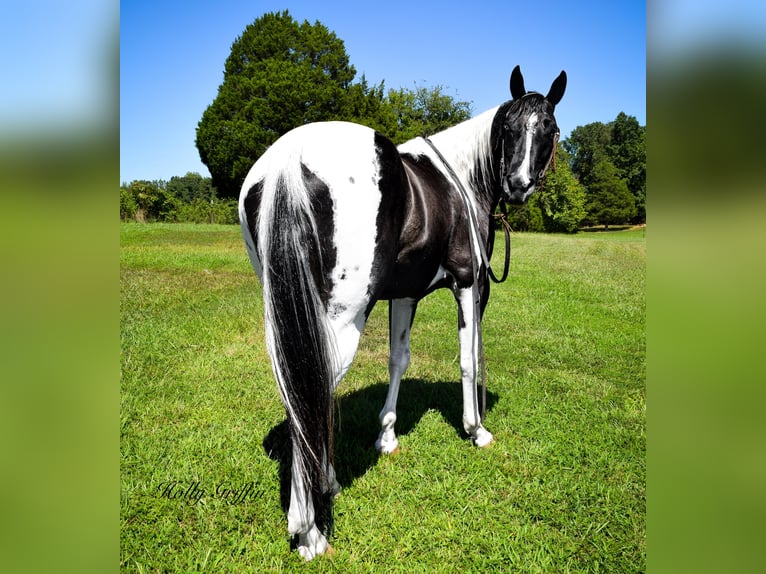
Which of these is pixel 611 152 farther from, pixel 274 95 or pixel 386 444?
pixel 386 444

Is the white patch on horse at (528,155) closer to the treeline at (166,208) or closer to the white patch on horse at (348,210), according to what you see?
Result: the white patch on horse at (348,210)

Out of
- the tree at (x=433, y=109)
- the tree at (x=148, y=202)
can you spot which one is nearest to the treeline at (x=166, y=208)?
the tree at (x=148, y=202)

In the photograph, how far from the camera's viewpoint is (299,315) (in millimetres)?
2109

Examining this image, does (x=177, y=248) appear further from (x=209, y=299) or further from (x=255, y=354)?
(x=255, y=354)

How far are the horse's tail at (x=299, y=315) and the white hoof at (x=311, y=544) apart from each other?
28 cm

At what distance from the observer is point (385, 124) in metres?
26.0

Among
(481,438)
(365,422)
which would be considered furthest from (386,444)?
(481,438)

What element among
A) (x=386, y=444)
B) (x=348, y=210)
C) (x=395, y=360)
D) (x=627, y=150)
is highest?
(x=627, y=150)

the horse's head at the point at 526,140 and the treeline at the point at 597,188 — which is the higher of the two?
the treeline at the point at 597,188

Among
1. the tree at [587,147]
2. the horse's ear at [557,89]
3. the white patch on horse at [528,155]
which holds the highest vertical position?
the tree at [587,147]

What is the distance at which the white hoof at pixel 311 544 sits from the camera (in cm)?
229

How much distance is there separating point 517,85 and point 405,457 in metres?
2.68
